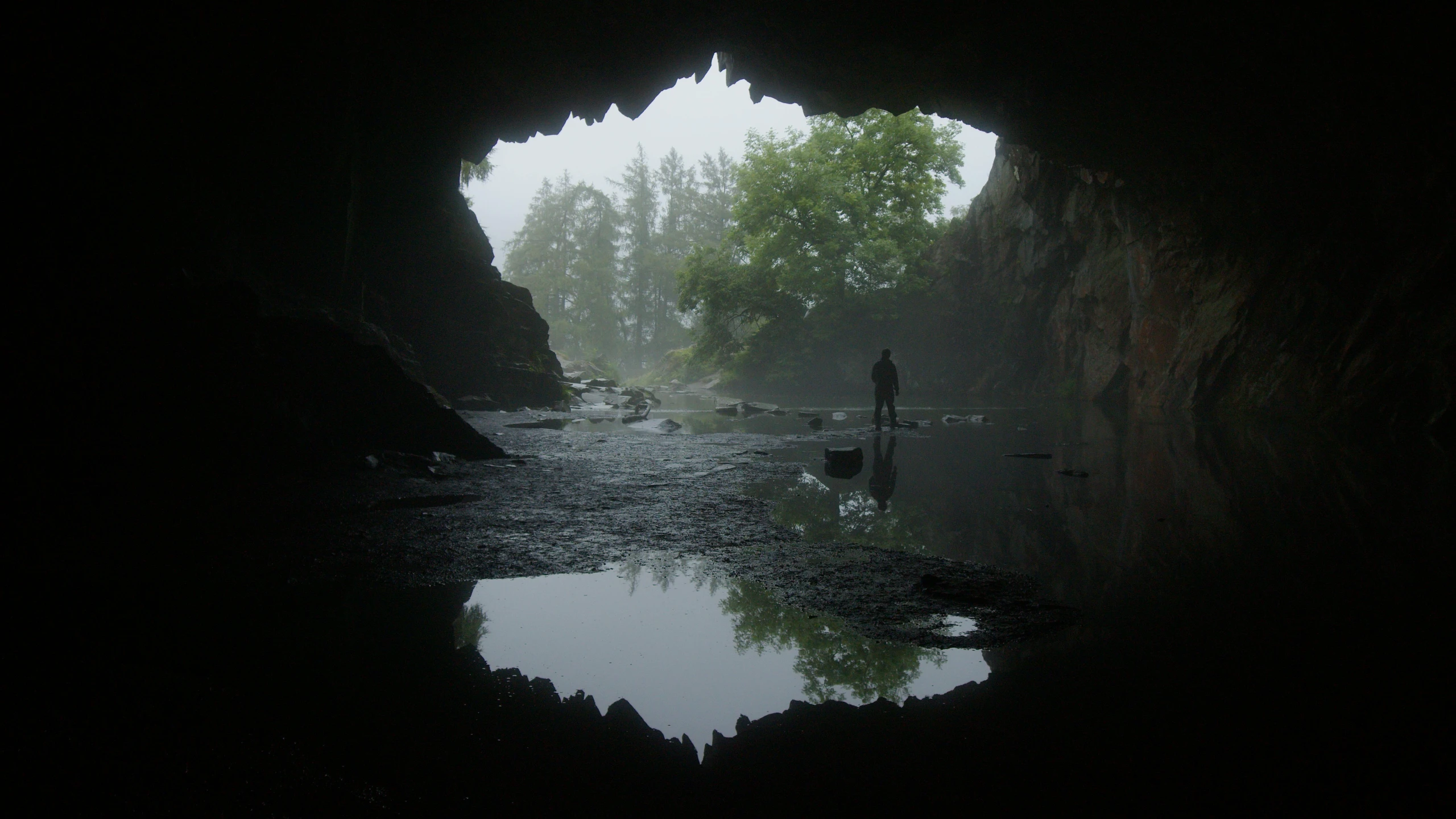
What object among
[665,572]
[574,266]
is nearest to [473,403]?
[665,572]

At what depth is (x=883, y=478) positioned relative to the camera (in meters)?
7.04

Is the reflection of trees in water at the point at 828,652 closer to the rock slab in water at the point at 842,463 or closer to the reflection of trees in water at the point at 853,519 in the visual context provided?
the reflection of trees in water at the point at 853,519

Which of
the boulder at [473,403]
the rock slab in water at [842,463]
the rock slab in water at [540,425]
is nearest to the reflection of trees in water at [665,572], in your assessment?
the rock slab in water at [842,463]

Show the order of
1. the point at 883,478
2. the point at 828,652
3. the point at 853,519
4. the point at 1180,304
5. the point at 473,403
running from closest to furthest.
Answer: the point at 828,652
the point at 853,519
the point at 883,478
the point at 1180,304
the point at 473,403

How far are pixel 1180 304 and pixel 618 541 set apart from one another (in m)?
16.4

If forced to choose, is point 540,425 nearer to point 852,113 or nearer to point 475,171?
point 852,113

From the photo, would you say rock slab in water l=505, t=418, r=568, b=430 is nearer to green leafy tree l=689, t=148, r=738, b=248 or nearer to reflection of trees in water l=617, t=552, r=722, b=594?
reflection of trees in water l=617, t=552, r=722, b=594

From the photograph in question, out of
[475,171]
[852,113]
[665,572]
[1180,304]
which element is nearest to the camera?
[665,572]

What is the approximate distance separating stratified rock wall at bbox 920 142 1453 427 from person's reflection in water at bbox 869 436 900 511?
7119 millimetres

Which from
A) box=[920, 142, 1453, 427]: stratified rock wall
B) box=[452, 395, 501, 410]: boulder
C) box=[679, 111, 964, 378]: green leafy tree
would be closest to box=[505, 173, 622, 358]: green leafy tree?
box=[679, 111, 964, 378]: green leafy tree

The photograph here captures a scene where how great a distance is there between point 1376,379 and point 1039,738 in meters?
12.2

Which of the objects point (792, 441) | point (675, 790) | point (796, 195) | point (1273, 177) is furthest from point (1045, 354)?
point (675, 790)

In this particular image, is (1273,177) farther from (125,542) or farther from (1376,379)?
(125,542)

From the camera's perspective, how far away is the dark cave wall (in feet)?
20.4
